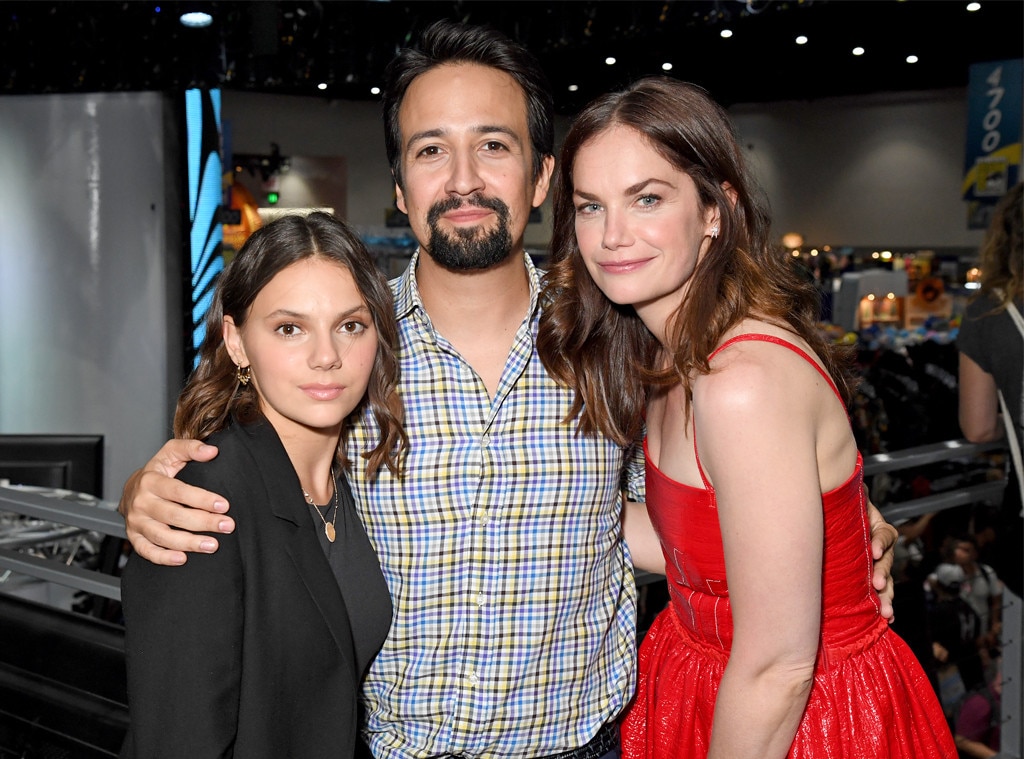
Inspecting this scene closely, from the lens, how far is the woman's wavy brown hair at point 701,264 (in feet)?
4.75

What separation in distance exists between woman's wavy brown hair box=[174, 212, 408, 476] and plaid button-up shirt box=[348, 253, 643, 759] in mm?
55

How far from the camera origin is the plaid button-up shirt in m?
1.65

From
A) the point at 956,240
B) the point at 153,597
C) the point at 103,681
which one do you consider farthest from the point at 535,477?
the point at 956,240

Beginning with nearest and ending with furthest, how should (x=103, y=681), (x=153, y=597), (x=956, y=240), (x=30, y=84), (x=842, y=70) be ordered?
(x=153, y=597), (x=103, y=681), (x=30, y=84), (x=842, y=70), (x=956, y=240)

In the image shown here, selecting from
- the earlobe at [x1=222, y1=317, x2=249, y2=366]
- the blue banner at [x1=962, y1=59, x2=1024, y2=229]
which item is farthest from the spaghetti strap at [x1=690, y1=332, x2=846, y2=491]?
the blue banner at [x1=962, y1=59, x2=1024, y2=229]

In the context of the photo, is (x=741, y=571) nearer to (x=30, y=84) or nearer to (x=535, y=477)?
(x=535, y=477)

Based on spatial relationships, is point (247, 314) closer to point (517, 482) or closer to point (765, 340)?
point (517, 482)

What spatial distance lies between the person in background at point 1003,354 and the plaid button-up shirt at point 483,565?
1737 millimetres

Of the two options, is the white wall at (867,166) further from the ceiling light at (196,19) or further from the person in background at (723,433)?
the person in background at (723,433)

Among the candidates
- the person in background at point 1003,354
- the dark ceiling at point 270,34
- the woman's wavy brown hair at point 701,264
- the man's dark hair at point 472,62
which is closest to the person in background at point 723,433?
the woman's wavy brown hair at point 701,264

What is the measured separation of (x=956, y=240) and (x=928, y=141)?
57.4 inches

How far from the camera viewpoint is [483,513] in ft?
5.40

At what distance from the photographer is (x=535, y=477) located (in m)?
1.67

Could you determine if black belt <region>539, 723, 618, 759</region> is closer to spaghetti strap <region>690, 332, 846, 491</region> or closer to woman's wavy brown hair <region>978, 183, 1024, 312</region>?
spaghetti strap <region>690, 332, 846, 491</region>
